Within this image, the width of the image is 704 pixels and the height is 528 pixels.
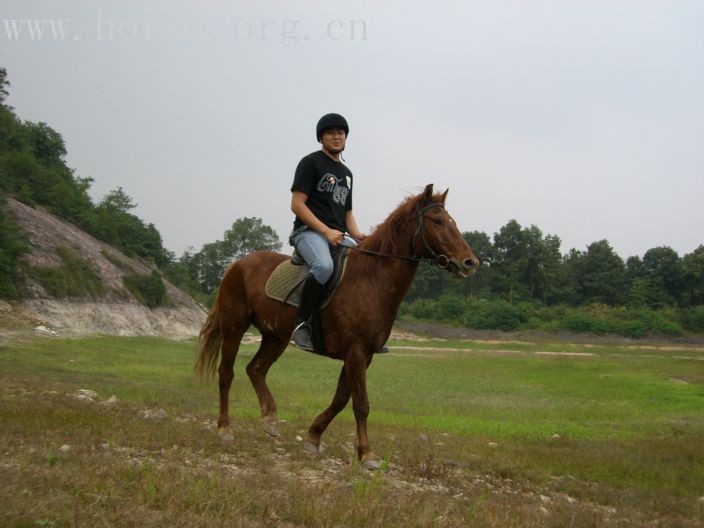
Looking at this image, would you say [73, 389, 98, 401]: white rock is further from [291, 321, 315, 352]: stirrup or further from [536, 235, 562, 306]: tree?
[536, 235, 562, 306]: tree

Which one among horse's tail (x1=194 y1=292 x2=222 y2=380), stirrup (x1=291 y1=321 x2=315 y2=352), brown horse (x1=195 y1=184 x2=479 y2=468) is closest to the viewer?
brown horse (x1=195 y1=184 x2=479 y2=468)

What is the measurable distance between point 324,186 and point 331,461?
3.35 metres

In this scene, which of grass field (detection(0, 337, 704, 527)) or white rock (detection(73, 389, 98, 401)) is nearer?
grass field (detection(0, 337, 704, 527))

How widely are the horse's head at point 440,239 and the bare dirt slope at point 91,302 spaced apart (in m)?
30.8

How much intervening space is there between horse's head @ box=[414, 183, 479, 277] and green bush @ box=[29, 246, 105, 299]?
3493 cm

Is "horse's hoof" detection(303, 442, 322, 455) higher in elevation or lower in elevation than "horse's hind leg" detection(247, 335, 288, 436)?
lower

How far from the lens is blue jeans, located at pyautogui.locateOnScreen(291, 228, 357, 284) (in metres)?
6.89

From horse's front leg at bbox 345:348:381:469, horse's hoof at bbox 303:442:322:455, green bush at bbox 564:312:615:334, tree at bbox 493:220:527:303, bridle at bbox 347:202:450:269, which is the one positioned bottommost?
green bush at bbox 564:312:615:334

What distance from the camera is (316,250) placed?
7102mm

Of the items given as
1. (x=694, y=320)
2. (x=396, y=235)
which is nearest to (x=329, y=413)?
(x=396, y=235)

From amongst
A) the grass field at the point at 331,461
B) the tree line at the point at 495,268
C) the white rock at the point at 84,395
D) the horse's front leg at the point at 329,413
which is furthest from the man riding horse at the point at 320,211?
the tree line at the point at 495,268

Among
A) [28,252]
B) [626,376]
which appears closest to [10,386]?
[626,376]

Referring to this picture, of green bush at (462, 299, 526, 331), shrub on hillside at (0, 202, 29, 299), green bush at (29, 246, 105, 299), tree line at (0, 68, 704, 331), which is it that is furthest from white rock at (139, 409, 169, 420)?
green bush at (462, 299, 526, 331)

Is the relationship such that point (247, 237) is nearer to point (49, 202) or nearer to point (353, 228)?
point (49, 202)
